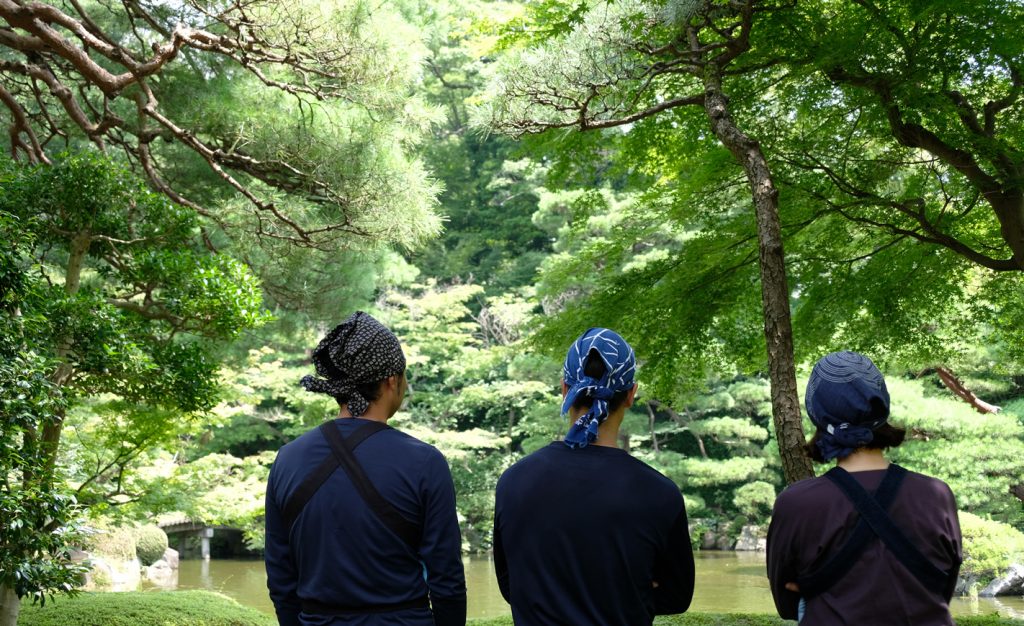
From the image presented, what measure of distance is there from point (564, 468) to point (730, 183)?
14.6 feet

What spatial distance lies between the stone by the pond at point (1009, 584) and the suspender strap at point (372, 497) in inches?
517

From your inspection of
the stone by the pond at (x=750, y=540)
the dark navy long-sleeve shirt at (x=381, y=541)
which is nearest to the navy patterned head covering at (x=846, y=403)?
the dark navy long-sleeve shirt at (x=381, y=541)

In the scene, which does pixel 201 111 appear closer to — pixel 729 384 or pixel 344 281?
pixel 344 281

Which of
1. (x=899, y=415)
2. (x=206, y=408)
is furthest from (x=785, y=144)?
(x=899, y=415)

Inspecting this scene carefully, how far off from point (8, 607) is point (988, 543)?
11680 mm

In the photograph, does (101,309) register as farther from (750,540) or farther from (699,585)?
(750,540)

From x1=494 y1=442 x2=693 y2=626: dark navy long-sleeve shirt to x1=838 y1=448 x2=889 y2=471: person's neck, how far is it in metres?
0.33

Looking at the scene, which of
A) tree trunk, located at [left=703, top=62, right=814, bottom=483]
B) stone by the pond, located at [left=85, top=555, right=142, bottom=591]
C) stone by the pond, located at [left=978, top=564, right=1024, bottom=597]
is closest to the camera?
tree trunk, located at [left=703, top=62, right=814, bottom=483]

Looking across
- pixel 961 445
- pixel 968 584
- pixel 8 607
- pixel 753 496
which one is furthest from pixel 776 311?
pixel 753 496

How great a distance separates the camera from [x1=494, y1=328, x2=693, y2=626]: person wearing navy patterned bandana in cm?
168

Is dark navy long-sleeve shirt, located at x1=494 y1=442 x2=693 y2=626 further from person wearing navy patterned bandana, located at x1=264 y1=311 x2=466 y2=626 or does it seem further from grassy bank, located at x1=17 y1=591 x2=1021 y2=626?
grassy bank, located at x1=17 y1=591 x2=1021 y2=626

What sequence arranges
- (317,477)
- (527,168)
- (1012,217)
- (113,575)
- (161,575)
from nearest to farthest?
(317,477) < (1012,217) < (527,168) < (113,575) < (161,575)

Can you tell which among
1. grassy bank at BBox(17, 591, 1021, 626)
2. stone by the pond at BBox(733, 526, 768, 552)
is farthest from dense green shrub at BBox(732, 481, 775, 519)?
grassy bank at BBox(17, 591, 1021, 626)

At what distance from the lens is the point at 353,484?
188cm
